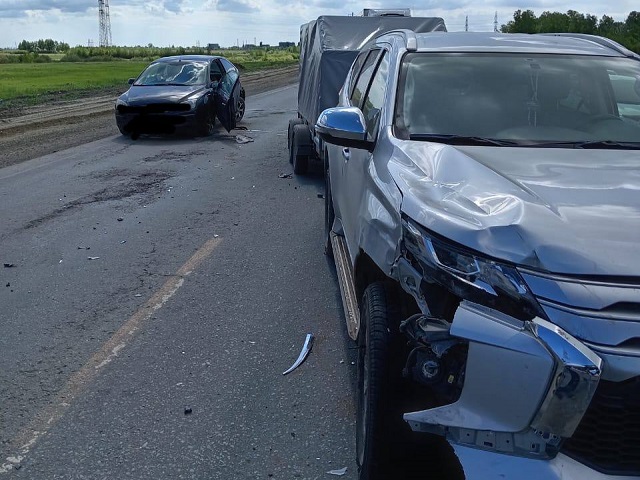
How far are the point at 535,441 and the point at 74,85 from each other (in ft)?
108

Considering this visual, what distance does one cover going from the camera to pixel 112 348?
4.92 m

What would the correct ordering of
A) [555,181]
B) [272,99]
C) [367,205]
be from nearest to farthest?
[555,181]
[367,205]
[272,99]

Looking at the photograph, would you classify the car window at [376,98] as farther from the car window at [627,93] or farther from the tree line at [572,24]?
the tree line at [572,24]

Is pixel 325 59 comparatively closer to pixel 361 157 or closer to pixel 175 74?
pixel 175 74

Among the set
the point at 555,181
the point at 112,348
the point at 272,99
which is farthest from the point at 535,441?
the point at 272,99

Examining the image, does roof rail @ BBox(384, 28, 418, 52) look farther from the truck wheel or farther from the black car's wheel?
the black car's wheel

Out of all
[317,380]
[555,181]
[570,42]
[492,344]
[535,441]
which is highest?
[570,42]

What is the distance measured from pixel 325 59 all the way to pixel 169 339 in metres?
7.61

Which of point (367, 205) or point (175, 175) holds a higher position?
point (367, 205)

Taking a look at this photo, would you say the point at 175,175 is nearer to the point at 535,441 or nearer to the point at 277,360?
the point at 277,360

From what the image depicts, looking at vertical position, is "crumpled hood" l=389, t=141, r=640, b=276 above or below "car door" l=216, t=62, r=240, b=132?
above

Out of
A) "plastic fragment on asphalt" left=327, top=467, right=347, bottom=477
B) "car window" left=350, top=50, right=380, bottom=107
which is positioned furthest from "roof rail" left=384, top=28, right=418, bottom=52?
"plastic fragment on asphalt" left=327, top=467, right=347, bottom=477

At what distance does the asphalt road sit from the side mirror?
144 centimetres

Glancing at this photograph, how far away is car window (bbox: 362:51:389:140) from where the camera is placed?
14.4ft
